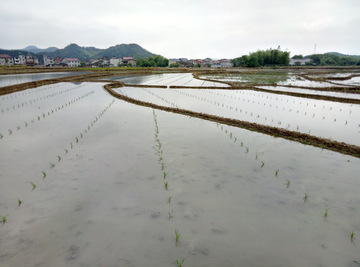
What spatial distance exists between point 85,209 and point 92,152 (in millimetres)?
1885

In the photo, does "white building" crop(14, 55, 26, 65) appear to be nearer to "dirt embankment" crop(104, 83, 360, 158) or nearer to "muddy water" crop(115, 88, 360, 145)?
"muddy water" crop(115, 88, 360, 145)

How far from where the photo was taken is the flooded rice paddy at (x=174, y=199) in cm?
200

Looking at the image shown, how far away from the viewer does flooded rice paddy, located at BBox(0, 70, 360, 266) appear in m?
2.00

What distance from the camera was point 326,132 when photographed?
5426 mm

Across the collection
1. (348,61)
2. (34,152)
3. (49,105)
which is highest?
(348,61)

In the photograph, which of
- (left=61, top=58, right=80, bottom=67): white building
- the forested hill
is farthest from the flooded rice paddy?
the forested hill

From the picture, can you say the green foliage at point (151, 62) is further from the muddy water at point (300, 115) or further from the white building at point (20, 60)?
the muddy water at point (300, 115)

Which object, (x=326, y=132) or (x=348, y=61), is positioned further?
(x=348, y=61)

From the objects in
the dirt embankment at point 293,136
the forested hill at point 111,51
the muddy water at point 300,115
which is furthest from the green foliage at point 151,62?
the forested hill at point 111,51

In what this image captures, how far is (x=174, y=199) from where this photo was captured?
2777mm

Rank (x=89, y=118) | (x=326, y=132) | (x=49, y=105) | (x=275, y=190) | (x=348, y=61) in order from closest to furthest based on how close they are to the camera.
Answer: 1. (x=275, y=190)
2. (x=326, y=132)
3. (x=89, y=118)
4. (x=49, y=105)
5. (x=348, y=61)

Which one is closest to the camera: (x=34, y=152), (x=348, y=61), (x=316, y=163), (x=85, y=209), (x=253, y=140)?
(x=85, y=209)

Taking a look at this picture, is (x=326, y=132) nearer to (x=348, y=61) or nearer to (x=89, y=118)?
(x=89, y=118)

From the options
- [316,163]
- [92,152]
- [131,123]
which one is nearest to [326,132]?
[316,163]
